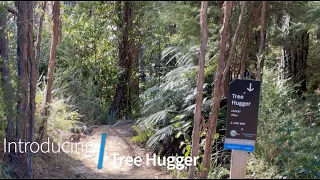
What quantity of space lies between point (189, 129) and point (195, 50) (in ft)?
5.60


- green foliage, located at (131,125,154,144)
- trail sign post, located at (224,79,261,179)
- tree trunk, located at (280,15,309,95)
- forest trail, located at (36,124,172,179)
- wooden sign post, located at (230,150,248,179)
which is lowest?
forest trail, located at (36,124,172,179)

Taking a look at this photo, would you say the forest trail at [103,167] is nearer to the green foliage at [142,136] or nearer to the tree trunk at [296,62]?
the green foliage at [142,136]

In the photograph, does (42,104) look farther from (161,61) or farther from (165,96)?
(161,61)

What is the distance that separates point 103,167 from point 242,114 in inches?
102

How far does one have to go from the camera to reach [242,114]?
17.9ft

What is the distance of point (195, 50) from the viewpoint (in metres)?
8.98

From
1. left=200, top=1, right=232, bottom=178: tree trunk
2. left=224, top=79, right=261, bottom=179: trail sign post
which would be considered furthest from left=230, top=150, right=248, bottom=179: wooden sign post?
left=200, top=1, right=232, bottom=178: tree trunk

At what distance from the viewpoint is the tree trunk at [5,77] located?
6.21 metres

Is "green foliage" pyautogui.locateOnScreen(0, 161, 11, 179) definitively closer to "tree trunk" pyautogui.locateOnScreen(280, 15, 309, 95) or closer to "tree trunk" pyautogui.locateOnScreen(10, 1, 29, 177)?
"tree trunk" pyautogui.locateOnScreen(10, 1, 29, 177)

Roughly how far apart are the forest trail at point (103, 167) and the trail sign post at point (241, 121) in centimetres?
119

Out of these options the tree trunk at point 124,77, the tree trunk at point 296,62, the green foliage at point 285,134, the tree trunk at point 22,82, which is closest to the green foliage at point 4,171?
the tree trunk at point 22,82

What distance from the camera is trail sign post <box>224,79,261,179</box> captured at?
5.42 m

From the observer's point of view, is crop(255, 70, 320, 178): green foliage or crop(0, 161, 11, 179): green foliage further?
crop(255, 70, 320, 178): green foliage

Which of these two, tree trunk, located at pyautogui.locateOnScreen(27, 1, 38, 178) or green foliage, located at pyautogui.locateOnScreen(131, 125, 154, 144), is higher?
tree trunk, located at pyautogui.locateOnScreen(27, 1, 38, 178)
